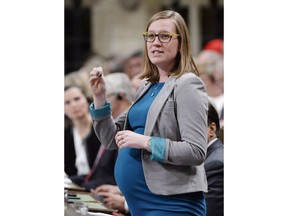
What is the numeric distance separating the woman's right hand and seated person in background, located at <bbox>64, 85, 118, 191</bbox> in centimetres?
95

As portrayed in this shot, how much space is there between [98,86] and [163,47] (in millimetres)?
230

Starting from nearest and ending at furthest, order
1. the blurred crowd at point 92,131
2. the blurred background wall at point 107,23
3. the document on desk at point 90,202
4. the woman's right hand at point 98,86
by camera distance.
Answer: the woman's right hand at point 98,86, the document on desk at point 90,202, the blurred crowd at point 92,131, the blurred background wall at point 107,23

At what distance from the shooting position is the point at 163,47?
101 inches

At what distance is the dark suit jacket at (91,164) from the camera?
12.0ft

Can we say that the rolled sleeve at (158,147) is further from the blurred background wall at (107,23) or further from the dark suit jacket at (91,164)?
the blurred background wall at (107,23)

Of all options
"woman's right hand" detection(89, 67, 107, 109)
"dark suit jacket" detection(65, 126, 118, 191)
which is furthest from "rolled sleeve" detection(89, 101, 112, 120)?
"dark suit jacket" detection(65, 126, 118, 191)

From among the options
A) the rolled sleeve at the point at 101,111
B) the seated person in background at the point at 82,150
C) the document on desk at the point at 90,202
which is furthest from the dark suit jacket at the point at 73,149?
the rolled sleeve at the point at 101,111

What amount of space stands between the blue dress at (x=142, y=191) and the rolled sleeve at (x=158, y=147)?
0.28ft
